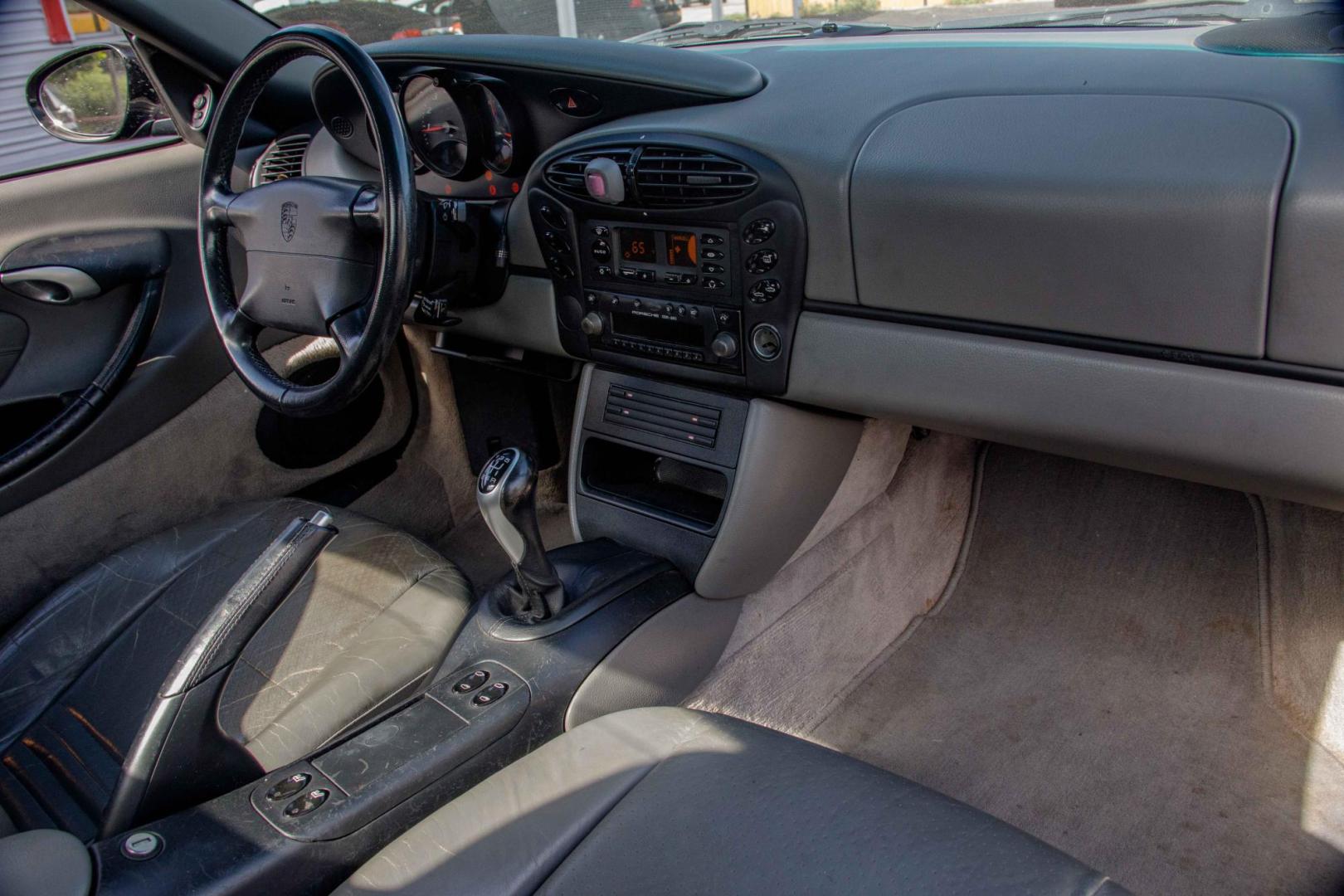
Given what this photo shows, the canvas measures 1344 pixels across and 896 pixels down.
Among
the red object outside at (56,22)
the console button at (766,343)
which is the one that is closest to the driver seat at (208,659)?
the console button at (766,343)

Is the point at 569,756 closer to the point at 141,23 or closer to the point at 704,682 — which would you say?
the point at 704,682

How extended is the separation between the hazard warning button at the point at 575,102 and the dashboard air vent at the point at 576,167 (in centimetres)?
10

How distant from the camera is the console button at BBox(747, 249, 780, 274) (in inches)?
62.6

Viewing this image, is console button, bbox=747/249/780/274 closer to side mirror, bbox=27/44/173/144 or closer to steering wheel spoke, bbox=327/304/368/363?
steering wheel spoke, bbox=327/304/368/363

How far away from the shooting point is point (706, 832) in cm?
107

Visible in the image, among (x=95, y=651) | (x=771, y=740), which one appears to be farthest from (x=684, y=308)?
(x=95, y=651)

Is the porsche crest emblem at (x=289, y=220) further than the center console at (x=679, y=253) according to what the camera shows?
Yes

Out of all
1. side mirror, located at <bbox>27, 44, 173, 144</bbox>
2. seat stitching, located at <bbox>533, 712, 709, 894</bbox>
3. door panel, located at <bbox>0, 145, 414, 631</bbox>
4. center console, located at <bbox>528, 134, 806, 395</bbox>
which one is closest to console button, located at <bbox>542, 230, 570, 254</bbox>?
center console, located at <bbox>528, 134, 806, 395</bbox>

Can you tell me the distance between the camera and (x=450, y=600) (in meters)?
1.95

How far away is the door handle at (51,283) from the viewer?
2086 millimetres

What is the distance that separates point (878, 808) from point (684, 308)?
3.01ft

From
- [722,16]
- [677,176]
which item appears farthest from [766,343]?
[722,16]

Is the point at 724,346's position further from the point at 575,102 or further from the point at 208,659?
the point at 208,659

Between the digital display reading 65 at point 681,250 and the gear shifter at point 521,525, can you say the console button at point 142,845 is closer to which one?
the gear shifter at point 521,525
